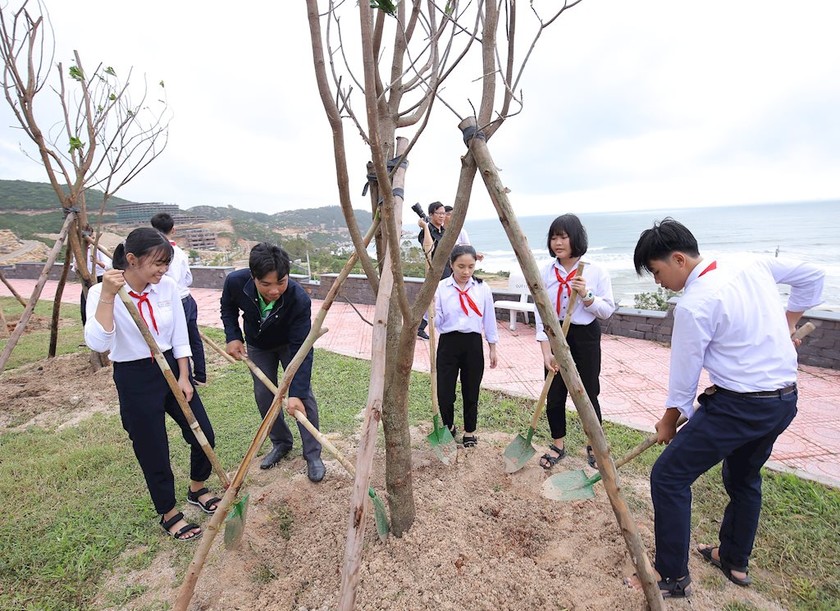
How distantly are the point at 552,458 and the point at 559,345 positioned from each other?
5.35 feet

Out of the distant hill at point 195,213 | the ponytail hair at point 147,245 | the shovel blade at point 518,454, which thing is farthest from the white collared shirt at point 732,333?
the distant hill at point 195,213

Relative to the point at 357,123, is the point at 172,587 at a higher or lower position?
lower

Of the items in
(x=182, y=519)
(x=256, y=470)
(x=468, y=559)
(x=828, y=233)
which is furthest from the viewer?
(x=828, y=233)

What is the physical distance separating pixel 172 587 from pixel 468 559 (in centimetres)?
145

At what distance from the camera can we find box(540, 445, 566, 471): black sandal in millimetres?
2816

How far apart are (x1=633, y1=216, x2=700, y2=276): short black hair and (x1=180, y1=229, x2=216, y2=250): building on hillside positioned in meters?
47.0

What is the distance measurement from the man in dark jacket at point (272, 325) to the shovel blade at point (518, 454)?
4.09ft

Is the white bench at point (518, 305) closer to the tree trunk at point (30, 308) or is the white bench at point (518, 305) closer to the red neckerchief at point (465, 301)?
the red neckerchief at point (465, 301)

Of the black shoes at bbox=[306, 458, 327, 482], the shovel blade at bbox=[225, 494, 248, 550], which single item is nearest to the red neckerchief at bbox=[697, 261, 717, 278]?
the shovel blade at bbox=[225, 494, 248, 550]

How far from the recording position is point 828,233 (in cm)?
5728

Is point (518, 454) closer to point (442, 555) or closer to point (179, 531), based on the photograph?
point (442, 555)

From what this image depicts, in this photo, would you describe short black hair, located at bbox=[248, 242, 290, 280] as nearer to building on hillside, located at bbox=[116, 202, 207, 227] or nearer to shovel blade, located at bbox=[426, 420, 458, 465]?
shovel blade, located at bbox=[426, 420, 458, 465]

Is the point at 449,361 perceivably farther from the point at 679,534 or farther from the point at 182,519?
the point at 182,519

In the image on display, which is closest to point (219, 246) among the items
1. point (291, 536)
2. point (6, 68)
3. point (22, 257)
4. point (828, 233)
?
point (22, 257)
